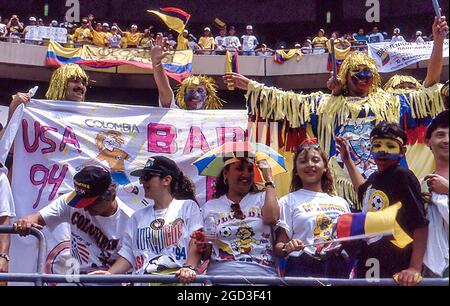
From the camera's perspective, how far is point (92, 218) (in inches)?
149

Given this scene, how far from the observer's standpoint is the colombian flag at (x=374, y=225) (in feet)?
9.19

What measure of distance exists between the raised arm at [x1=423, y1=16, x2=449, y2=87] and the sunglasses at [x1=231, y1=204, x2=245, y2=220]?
1.46 m

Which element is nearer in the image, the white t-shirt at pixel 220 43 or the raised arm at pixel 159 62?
the raised arm at pixel 159 62

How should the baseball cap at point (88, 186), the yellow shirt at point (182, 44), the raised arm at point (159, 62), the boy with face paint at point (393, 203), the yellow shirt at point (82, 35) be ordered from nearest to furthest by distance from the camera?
the boy with face paint at point (393, 203)
the baseball cap at point (88, 186)
the raised arm at point (159, 62)
the yellow shirt at point (182, 44)
the yellow shirt at point (82, 35)

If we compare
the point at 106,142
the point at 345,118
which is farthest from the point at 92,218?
the point at 345,118

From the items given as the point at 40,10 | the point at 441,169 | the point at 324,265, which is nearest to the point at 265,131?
the point at 324,265

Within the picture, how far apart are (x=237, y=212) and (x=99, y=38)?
34.4 ft

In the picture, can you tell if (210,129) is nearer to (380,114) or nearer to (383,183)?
(380,114)

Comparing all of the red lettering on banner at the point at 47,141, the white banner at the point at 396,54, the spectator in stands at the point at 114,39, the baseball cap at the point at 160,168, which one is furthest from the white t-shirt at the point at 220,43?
the baseball cap at the point at 160,168

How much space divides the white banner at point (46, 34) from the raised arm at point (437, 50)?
32.8ft

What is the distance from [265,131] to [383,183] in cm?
129

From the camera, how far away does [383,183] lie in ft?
10.4

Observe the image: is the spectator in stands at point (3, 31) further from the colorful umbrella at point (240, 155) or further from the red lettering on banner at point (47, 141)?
the colorful umbrella at point (240, 155)
